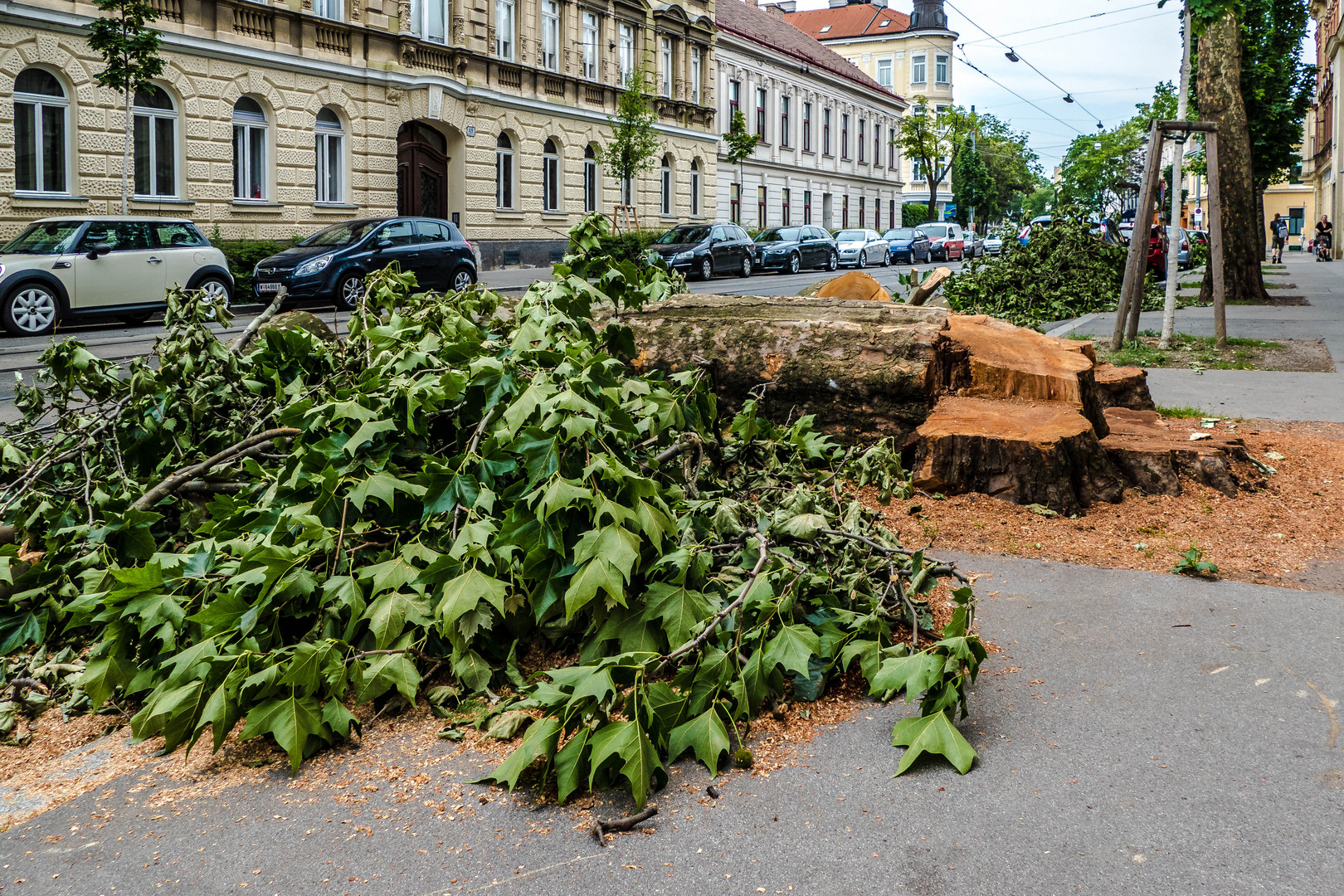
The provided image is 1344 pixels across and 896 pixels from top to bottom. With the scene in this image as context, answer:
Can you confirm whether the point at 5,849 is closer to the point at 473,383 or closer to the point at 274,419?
the point at 473,383

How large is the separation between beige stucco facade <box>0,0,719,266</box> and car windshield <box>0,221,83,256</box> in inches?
167

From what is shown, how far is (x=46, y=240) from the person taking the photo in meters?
17.0

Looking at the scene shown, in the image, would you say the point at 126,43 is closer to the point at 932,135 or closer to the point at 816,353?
the point at 816,353

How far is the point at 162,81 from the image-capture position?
2338 centimetres

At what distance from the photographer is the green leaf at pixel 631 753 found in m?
2.77

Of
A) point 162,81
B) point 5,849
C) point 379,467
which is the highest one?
point 162,81

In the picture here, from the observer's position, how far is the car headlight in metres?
19.6

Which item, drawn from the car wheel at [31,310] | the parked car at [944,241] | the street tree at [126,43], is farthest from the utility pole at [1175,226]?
the parked car at [944,241]

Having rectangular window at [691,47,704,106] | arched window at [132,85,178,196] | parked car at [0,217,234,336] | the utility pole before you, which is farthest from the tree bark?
rectangular window at [691,47,704,106]

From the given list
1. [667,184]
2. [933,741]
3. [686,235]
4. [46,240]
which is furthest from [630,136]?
[933,741]

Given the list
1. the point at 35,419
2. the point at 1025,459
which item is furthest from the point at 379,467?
the point at 1025,459

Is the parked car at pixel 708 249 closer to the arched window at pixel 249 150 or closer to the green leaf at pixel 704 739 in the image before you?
the arched window at pixel 249 150

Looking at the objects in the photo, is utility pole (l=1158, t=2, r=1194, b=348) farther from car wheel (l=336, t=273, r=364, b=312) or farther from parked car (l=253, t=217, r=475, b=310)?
car wheel (l=336, t=273, r=364, b=312)

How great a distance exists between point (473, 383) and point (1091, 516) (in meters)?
3.19
